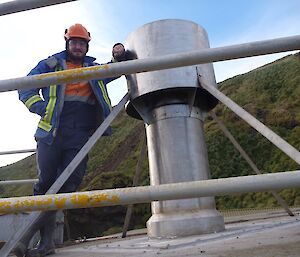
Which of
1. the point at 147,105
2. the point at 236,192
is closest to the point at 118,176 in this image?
the point at 147,105

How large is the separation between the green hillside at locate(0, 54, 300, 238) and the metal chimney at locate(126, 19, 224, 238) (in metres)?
5.15

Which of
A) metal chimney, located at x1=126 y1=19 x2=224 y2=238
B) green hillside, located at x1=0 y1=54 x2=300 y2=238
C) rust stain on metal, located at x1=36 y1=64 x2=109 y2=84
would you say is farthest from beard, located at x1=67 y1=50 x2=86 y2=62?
green hillside, located at x1=0 y1=54 x2=300 y2=238

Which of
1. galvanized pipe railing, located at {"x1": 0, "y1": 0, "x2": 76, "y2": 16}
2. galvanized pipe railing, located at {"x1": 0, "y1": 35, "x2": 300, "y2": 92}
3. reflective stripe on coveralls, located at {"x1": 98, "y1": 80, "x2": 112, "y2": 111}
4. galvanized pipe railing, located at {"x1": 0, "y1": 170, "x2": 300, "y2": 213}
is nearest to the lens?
A: galvanized pipe railing, located at {"x1": 0, "y1": 170, "x2": 300, "y2": 213}

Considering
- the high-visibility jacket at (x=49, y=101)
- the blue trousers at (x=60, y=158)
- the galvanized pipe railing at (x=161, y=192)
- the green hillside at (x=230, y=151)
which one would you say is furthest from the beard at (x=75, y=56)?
the green hillside at (x=230, y=151)

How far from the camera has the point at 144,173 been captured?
13.4m

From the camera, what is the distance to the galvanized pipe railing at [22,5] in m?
1.34

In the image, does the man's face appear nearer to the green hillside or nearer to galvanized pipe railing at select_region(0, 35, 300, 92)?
galvanized pipe railing at select_region(0, 35, 300, 92)

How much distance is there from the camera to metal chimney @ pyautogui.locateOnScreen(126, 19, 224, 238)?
2588mm

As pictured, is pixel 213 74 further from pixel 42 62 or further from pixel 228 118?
pixel 228 118

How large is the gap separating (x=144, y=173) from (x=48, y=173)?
1099cm

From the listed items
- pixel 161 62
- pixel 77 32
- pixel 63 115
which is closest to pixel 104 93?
pixel 63 115

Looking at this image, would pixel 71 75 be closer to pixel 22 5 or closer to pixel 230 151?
pixel 22 5

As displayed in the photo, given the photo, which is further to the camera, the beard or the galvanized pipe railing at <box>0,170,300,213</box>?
the beard

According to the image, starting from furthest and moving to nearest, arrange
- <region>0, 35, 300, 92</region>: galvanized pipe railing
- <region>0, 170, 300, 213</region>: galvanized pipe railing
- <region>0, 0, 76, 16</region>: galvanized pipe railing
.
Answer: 1. <region>0, 0, 76, 16</region>: galvanized pipe railing
2. <region>0, 35, 300, 92</region>: galvanized pipe railing
3. <region>0, 170, 300, 213</region>: galvanized pipe railing
